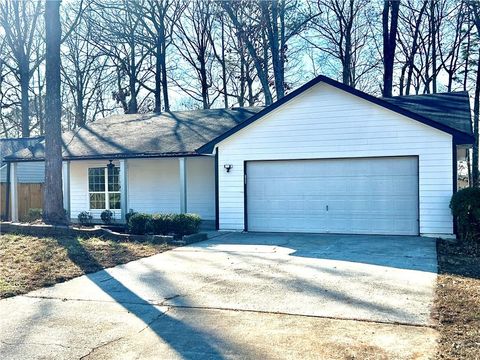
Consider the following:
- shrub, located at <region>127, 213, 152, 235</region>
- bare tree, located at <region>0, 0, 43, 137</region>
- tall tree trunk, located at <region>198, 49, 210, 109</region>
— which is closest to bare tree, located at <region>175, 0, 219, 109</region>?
tall tree trunk, located at <region>198, 49, 210, 109</region>

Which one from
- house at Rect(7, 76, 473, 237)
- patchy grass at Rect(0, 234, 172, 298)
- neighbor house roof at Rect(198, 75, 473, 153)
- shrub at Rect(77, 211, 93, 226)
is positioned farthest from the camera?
shrub at Rect(77, 211, 93, 226)

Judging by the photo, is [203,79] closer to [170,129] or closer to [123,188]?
[170,129]

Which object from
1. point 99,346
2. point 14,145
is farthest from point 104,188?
point 99,346

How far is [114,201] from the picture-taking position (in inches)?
716

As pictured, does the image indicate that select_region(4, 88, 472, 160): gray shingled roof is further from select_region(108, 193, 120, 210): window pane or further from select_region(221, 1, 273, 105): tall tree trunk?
select_region(221, 1, 273, 105): tall tree trunk

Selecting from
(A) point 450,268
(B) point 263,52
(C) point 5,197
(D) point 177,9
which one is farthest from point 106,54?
(A) point 450,268

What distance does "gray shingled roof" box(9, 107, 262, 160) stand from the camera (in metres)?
16.2

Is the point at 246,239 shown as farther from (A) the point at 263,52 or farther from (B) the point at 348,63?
(B) the point at 348,63

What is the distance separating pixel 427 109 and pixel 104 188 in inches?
464

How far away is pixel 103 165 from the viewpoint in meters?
18.4

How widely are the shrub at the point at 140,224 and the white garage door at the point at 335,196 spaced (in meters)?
3.20

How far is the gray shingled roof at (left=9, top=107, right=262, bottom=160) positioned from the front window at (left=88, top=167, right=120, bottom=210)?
1176 millimetres

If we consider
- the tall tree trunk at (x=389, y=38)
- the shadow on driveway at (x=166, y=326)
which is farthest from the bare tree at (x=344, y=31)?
the shadow on driveway at (x=166, y=326)

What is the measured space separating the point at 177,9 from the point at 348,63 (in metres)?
10.9
